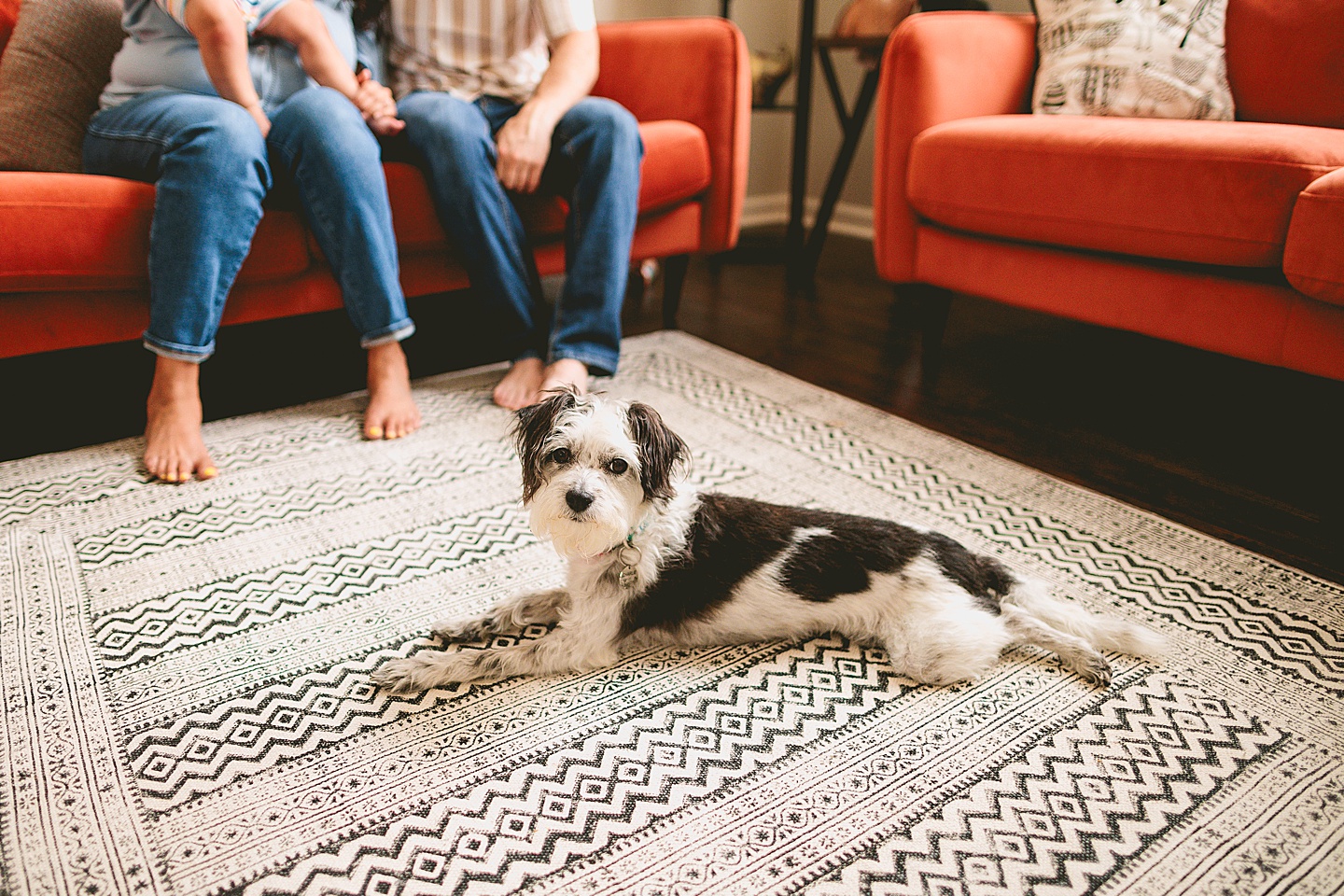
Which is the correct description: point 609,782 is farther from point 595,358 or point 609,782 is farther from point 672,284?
point 672,284

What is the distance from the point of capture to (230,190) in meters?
1.74

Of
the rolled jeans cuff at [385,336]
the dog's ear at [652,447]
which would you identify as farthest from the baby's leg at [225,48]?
the dog's ear at [652,447]

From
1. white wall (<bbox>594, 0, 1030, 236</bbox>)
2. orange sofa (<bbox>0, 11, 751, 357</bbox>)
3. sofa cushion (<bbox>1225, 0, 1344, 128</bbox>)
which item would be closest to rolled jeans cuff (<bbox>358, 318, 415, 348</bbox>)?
orange sofa (<bbox>0, 11, 751, 357</bbox>)

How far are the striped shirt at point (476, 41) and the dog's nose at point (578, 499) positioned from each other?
1.52m

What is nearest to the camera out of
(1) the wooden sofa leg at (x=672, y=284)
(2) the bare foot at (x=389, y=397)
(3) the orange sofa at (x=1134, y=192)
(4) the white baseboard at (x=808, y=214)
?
(3) the orange sofa at (x=1134, y=192)

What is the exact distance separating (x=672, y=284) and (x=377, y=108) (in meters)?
0.99

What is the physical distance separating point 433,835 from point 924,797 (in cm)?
53

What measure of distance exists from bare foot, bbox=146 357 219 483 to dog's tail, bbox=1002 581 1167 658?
1491 mm

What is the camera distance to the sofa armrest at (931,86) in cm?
220

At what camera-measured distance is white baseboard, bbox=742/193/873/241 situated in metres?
4.34

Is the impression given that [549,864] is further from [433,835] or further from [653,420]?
[653,420]

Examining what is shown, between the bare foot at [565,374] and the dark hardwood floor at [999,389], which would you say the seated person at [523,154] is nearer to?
the bare foot at [565,374]

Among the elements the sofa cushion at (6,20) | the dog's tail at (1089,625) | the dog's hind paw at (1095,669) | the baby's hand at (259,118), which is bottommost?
the dog's hind paw at (1095,669)

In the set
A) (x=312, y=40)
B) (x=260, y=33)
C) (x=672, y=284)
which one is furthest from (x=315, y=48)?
(x=672, y=284)
